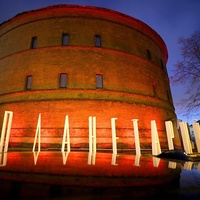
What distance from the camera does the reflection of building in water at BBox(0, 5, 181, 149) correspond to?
374 inches

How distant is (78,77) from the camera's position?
10.1m

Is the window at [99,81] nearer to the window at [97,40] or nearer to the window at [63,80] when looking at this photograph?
the window at [63,80]

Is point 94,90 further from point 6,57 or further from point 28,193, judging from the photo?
point 28,193

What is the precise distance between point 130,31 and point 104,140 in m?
8.47

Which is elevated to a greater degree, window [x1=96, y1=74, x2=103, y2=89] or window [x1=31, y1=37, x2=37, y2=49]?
window [x1=31, y1=37, x2=37, y2=49]

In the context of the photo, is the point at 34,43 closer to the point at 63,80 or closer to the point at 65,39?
the point at 65,39

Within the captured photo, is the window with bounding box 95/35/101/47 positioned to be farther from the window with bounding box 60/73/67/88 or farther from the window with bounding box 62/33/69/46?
the window with bounding box 60/73/67/88

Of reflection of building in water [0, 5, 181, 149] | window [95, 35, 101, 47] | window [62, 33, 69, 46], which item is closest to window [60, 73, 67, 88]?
reflection of building in water [0, 5, 181, 149]

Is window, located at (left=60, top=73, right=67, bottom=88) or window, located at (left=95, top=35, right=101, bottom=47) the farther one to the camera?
window, located at (left=95, top=35, right=101, bottom=47)

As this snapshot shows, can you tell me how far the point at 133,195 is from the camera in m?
1.78

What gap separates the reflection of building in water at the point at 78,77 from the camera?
9.50 m

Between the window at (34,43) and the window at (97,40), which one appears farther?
the window at (34,43)

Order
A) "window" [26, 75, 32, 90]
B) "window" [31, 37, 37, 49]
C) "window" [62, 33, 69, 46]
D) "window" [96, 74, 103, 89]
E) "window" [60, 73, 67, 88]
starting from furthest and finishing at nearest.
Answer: "window" [31, 37, 37, 49] → "window" [62, 33, 69, 46] → "window" [26, 75, 32, 90] → "window" [96, 74, 103, 89] → "window" [60, 73, 67, 88]

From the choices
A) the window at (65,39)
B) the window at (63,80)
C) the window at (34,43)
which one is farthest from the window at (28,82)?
the window at (65,39)
